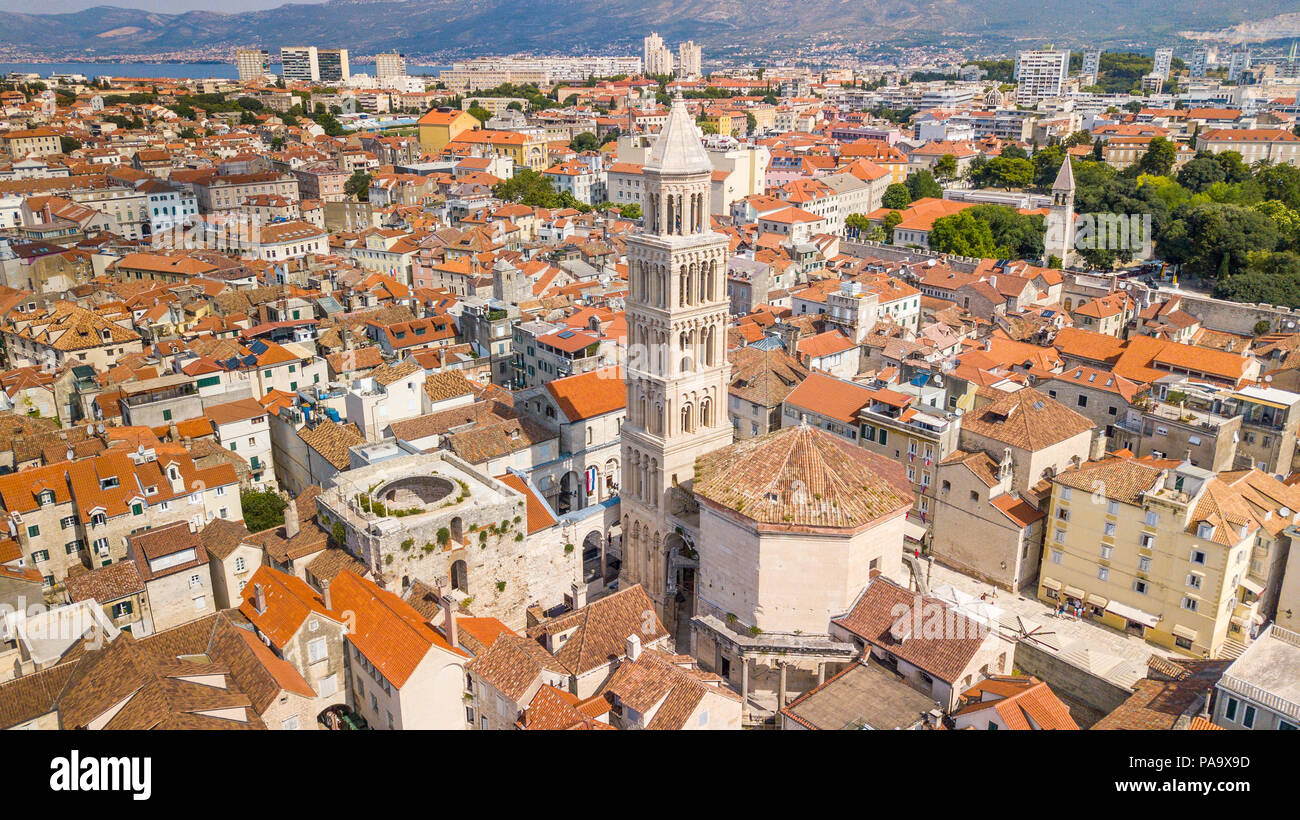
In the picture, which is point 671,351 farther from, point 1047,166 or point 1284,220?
point 1047,166

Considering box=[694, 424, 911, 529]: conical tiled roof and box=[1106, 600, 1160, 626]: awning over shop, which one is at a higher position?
box=[694, 424, 911, 529]: conical tiled roof

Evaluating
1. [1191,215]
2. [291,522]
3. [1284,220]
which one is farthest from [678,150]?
[1284,220]

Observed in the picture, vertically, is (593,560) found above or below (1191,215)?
below

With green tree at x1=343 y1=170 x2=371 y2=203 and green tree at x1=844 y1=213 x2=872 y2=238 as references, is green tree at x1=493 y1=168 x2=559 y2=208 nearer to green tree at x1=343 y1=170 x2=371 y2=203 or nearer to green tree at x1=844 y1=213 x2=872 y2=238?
green tree at x1=343 y1=170 x2=371 y2=203

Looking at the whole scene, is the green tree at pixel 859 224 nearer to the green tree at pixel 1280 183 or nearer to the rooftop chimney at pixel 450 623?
the green tree at pixel 1280 183

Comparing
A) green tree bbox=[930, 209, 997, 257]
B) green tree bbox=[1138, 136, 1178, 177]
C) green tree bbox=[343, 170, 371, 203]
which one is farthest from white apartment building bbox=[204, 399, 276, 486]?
green tree bbox=[1138, 136, 1178, 177]

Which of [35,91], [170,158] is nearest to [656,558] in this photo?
[170,158]
